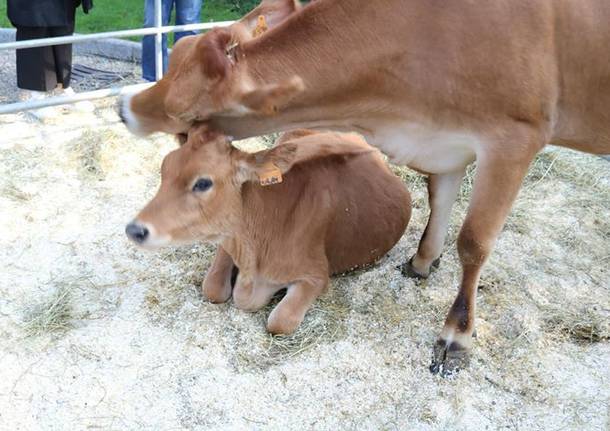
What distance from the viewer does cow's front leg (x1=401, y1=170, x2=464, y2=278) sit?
3711 mm

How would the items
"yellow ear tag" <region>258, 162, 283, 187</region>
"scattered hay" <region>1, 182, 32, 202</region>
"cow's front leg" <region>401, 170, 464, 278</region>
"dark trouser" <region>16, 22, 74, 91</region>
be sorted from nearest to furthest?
"yellow ear tag" <region>258, 162, 283, 187</region>
"cow's front leg" <region>401, 170, 464, 278</region>
"scattered hay" <region>1, 182, 32, 202</region>
"dark trouser" <region>16, 22, 74, 91</region>

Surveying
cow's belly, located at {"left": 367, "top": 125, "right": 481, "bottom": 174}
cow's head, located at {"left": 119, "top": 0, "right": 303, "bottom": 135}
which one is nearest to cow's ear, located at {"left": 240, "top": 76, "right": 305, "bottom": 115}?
cow's head, located at {"left": 119, "top": 0, "right": 303, "bottom": 135}

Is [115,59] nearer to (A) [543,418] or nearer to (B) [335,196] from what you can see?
(B) [335,196]

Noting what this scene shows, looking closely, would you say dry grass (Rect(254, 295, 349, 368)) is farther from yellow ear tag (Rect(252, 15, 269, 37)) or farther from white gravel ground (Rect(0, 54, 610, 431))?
yellow ear tag (Rect(252, 15, 269, 37))

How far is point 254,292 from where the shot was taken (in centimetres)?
354

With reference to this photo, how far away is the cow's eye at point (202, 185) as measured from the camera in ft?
9.96

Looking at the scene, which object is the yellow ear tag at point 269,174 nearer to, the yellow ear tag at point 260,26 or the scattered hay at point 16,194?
the yellow ear tag at point 260,26

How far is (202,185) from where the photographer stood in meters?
3.05

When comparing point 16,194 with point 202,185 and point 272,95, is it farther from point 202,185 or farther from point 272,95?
point 272,95

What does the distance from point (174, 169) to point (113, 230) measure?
1.39m

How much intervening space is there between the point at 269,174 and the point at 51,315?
53.5 inches

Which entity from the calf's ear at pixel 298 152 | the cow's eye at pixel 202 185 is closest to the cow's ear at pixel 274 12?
the calf's ear at pixel 298 152

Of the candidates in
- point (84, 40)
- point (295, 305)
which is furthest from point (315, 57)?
point (84, 40)

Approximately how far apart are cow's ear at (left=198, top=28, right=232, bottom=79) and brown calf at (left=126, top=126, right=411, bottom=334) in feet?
1.07
